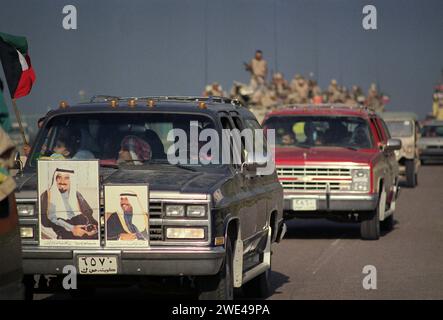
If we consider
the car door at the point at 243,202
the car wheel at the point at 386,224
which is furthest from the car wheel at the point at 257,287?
the car wheel at the point at 386,224

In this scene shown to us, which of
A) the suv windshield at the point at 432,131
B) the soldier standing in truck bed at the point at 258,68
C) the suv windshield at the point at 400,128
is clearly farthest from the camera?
the suv windshield at the point at 432,131

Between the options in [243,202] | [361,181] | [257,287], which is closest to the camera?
[243,202]

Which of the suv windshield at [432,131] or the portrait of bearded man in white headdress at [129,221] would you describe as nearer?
the portrait of bearded man in white headdress at [129,221]

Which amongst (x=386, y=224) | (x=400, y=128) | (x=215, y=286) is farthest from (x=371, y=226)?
(x=400, y=128)

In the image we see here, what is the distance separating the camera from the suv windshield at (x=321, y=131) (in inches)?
773

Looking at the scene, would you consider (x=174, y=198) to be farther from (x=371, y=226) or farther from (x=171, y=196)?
(x=371, y=226)

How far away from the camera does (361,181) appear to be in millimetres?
18578

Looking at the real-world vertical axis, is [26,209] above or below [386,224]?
above

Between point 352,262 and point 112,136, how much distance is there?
16.8 ft

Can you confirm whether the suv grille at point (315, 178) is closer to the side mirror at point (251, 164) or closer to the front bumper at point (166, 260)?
Answer: the side mirror at point (251, 164)

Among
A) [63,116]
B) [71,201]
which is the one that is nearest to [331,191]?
[63,116]

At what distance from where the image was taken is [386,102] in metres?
115

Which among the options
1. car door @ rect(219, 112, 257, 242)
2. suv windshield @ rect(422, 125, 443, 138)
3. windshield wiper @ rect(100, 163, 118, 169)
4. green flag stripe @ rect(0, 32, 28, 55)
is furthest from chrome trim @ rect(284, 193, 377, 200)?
suv windshield @ rect(422, 125, 443, 138)

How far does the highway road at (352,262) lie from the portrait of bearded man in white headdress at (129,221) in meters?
2.43
